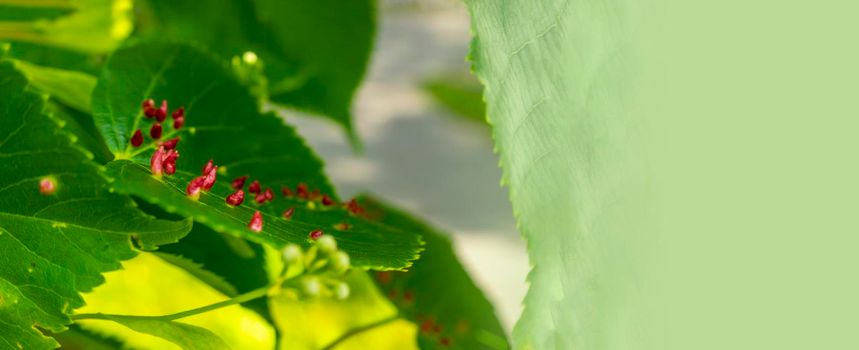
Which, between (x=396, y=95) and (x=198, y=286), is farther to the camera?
(x=396, y=95)

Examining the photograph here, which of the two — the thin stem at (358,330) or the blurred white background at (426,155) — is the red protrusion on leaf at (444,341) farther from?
the blurred white background at (426,155)

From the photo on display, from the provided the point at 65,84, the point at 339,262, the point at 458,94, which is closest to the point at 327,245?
the point at 339,262

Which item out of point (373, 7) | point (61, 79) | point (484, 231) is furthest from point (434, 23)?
point (61, 79)

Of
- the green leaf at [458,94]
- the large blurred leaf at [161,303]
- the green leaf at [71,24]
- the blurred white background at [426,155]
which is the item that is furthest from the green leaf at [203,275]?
the green leaf at [458,94]

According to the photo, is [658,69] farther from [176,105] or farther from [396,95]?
[396,95]

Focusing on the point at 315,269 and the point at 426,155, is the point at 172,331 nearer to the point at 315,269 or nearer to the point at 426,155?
the point at 315,269

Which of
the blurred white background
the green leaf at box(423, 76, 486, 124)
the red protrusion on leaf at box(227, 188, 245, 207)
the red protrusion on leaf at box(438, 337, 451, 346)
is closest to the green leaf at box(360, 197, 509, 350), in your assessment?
the red protrusion on leaf at box(438, 337, 451, 346)

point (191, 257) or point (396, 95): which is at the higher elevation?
point (396, 95)
